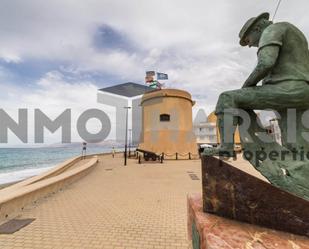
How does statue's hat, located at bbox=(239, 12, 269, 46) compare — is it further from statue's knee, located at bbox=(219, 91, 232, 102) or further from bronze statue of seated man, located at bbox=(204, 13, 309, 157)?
statue's knee, located at bbox=(219, 91, 232, 102)

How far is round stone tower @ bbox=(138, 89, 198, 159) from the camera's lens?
78.5 ft

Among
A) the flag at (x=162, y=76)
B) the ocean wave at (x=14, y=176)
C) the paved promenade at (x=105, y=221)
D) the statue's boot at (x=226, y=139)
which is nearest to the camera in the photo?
the statue's boot at (x=226, y=139)

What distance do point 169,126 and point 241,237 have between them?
22604mm

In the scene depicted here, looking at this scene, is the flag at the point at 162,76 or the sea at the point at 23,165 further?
the flag at the point at 162,76

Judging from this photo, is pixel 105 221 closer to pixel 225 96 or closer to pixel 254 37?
pixel 225 96

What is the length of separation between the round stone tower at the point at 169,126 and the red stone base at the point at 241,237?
21508 mm

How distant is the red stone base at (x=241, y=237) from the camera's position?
60.7 inches

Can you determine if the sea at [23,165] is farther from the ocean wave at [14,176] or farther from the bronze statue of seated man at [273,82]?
the bronze statue of seated man at [273,82]

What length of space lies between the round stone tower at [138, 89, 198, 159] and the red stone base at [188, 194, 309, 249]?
70.6 ft

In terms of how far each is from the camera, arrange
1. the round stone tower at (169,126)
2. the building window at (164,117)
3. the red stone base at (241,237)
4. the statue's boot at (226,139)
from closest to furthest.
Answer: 1. the red stone base at (241,237)
2. the statue's boot at (226,139)
3. the round stone tower at (169,126)
4. the building window at (164,117)

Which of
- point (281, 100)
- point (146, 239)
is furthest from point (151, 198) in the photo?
point (281, 100)

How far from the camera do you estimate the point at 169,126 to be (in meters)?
24.2

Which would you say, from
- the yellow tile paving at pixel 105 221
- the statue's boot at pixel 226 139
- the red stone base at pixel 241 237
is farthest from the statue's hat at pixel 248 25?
the yellow tile paving at pixel 105 221

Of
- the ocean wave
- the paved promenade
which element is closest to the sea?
the ocean wave
